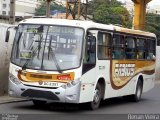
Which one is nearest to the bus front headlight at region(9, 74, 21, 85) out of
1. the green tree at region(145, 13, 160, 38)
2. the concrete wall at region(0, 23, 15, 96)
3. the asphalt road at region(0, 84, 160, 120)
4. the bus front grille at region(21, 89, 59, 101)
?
the bus front grille at region(21, 89, 59, 101)

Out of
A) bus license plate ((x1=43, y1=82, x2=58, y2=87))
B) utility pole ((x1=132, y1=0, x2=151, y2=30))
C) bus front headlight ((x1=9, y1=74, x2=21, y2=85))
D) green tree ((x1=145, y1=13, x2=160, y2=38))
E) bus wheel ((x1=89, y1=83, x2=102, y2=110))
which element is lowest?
bus wheel ((x1=89, y1=83, x2=102, y2=110))

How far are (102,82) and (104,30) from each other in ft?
5.25

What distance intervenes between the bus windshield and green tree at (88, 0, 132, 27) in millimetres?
53069

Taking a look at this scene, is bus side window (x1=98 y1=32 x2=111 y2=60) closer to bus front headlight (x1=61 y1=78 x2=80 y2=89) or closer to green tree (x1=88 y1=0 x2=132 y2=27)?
bus front headlight (x1=61 y1=78 x2=80 y2=89)

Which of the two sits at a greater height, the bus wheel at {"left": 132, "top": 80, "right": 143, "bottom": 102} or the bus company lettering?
the bus company lettering

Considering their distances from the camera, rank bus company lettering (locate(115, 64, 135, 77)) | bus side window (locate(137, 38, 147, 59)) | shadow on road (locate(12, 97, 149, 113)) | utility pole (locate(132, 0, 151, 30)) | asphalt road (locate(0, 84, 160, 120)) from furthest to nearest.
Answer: utility pole (locate(132, 0, 151, 30)) → bus side window (locate(137, 38, 147, 59)) → bus company lettering (locate(115, 64, 135, 77)) → shadow on road (locate(12, 97, 149, 113)) → asphalt road (locate(0, 84, 160, 120))

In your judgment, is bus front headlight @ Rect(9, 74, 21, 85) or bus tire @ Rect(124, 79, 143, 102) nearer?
bus front headlight @ Rect(9, 74, 21, 85)

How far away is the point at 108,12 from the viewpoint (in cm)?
7375

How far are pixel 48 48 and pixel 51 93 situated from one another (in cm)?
129

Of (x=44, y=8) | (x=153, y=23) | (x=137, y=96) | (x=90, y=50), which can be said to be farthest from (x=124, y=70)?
(x=44, y=8)

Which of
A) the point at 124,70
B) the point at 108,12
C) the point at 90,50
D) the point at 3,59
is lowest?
the point at 124,70

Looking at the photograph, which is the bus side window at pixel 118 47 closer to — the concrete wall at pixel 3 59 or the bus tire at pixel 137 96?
the bus tire at pixel 137 96

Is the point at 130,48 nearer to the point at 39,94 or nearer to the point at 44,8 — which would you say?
the point at 39,94

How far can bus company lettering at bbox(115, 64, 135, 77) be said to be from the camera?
56.7 feet
